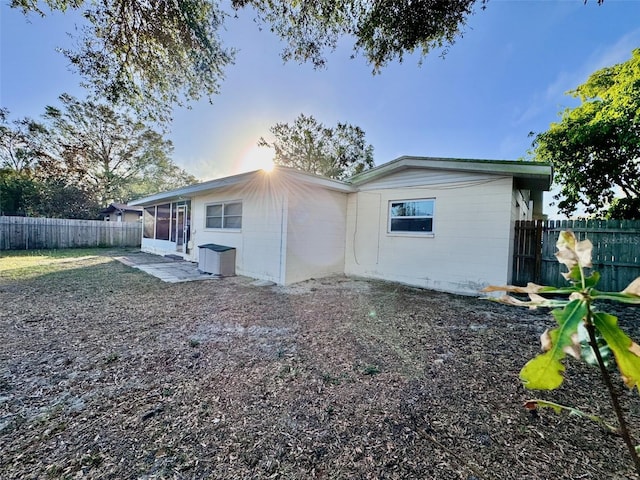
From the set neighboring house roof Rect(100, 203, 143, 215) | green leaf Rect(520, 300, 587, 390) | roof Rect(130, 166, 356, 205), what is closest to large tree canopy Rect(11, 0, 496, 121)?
roof Rect(130, 166, 356, 205)

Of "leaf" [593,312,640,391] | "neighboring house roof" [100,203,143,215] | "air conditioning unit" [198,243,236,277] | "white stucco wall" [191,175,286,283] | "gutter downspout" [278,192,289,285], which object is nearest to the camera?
"leaf" [593,312,640,391]

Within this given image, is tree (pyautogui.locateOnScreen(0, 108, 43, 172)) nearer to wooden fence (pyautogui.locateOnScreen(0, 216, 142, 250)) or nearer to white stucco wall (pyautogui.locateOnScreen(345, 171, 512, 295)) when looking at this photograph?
wooden fence (pyautogui.locateOnScreen(0, 216, 142, 250))

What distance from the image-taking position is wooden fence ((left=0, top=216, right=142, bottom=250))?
12.8 metres

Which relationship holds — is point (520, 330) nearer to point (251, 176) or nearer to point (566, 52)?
point (251, 176)

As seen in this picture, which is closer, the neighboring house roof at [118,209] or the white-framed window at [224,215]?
the white-framed window at [224,215]

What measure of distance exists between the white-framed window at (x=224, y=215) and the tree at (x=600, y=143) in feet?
36.9

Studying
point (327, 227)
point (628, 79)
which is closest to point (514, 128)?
point (628, 79)

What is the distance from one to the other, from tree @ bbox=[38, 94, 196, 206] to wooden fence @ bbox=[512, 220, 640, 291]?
859 inches

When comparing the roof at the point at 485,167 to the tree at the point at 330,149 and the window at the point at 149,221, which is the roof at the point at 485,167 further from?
the tree at the point at 330,149

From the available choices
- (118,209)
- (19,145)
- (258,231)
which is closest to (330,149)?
(118,209)

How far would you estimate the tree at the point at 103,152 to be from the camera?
63.2 ft

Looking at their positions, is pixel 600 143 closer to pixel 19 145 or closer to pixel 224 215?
pixel 224 215

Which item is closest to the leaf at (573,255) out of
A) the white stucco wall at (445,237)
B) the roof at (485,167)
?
the roof at (485,167)

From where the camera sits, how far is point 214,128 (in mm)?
9906
